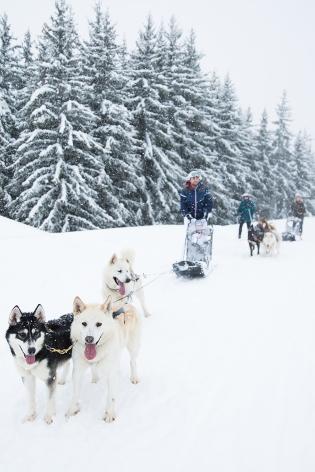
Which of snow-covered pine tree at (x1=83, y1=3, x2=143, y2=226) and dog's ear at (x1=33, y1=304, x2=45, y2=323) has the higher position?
snow-covered pine tree at (x1=83, y1=3, x2=143, y2=226)

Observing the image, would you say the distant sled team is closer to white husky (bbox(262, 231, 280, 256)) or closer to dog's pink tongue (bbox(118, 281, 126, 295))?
dog's pink tongue (bbox(118, 281, 126, 295))

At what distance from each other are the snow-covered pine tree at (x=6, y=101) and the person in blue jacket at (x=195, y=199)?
14011mm

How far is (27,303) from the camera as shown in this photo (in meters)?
6.97

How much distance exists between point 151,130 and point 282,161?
1976 cm

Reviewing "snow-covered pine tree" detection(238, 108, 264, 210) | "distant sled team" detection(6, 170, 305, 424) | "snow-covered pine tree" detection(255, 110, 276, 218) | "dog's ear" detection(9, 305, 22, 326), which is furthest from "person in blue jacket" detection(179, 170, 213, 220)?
"snow-covered pine tree" detection(255, 110, 276, 218)

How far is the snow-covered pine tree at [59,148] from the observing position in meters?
17.5

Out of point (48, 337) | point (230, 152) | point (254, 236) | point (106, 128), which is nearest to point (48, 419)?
point (48, 337)

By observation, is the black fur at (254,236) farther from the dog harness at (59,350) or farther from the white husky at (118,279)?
the dog harness at (59,350)

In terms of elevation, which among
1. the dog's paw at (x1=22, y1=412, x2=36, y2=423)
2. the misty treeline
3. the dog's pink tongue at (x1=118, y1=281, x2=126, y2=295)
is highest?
the misty treeline

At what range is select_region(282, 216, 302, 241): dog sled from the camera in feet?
51.0

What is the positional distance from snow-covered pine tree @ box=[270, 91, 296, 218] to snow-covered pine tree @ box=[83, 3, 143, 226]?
65.7ft

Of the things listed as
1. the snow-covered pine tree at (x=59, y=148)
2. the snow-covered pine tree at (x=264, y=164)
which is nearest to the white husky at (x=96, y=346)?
the snow-covered pine tree at (x=59, y=148)

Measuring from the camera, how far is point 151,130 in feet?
73.3

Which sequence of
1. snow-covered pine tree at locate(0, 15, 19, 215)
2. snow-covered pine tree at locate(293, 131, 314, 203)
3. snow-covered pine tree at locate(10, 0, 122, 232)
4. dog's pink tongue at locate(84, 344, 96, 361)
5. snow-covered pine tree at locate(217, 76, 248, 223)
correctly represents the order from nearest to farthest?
dog's pink tongue at locate(84, 344, 96, 361), snow-covered pine tree at locate(10, 0, 122, 232), snow-covered pine tree at locate(0, 15, 19, 215), snow-covered pine tree at locate(217, 76, 248, 223), snow-covered pine tree at locate(293, 131, 314, 203)
